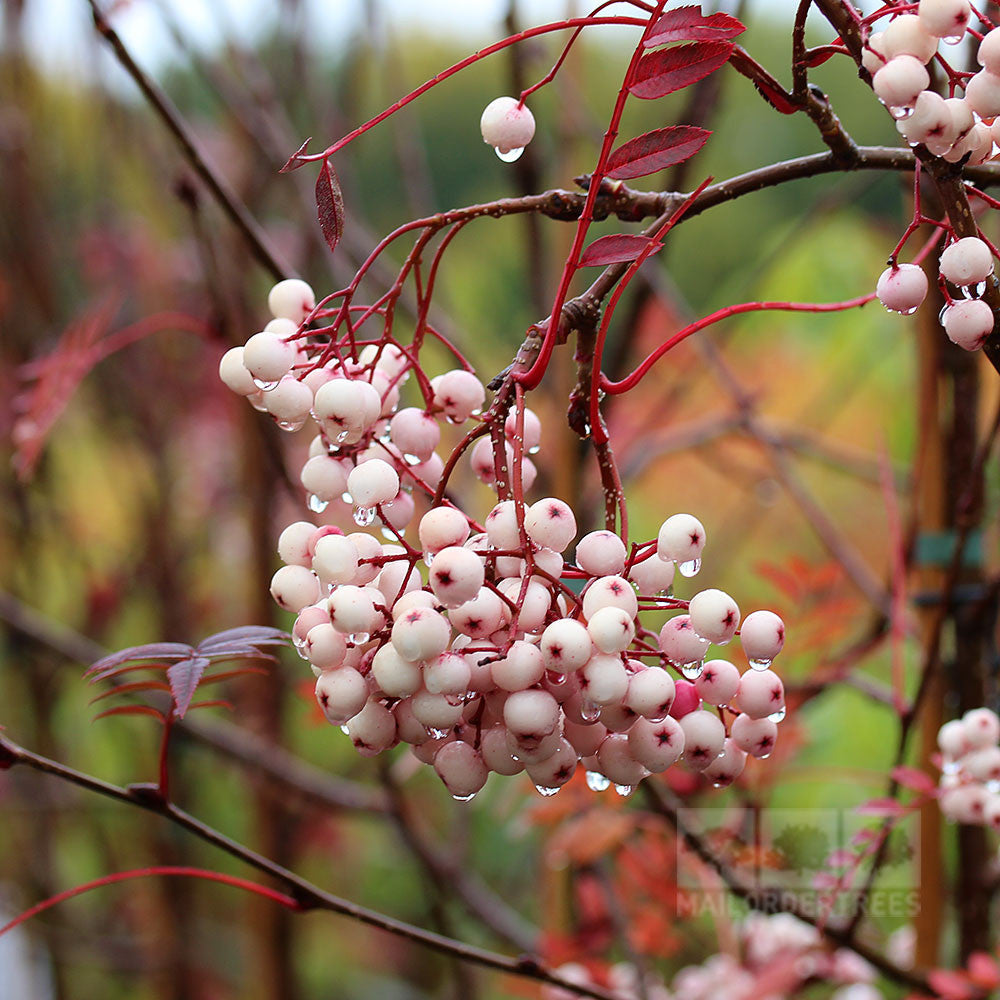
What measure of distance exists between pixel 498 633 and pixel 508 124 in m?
0.11

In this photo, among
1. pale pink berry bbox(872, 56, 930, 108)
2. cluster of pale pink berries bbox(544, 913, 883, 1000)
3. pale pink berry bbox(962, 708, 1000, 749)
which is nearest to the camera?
pale pink berry bbox(872, 56, 930, 108)

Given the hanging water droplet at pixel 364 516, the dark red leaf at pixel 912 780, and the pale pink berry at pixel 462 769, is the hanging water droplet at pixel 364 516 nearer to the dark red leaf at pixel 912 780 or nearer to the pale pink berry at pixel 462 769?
the pale pink berry at pixel 462 769

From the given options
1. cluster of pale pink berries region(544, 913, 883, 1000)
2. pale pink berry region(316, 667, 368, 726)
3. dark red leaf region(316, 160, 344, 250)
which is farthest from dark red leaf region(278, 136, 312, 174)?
cluster of pale pink berries region(544, 913, 883, 1000)

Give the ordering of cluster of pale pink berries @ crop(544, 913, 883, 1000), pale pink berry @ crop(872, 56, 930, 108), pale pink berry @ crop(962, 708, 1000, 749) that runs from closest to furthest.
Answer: pale pink berry @ crop(872, 56, 930, 108) → pale pink berry @ crop(962, 708, 1000, 749) → cluster of pale pink berries @ crop(544, 913, 883, 1000)

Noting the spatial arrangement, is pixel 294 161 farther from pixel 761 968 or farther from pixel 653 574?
pixel 761 968

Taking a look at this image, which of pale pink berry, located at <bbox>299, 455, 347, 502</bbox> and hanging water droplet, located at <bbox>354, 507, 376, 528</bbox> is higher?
pale pink berry, located at <bbox>299, 455, 347, 502</bbox>

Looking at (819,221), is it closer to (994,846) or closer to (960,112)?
(994,846)

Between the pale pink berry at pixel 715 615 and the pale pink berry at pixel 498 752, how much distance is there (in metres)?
0.05

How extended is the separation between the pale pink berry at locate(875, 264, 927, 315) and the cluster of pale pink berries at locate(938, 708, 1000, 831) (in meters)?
0.20

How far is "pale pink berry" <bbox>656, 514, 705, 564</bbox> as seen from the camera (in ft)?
0.77

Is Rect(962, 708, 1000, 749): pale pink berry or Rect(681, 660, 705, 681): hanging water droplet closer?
Rect(681, 660, 705, 681): hanging water droplet

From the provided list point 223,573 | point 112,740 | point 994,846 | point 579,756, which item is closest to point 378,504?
point 579,756

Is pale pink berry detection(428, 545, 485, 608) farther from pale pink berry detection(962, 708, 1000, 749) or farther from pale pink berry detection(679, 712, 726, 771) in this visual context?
pale pink berry detection(962, 708, 1000, 749)

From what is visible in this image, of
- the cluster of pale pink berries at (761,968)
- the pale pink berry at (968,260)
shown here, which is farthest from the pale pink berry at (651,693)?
the cluster of pale pink berries at (761,968)
